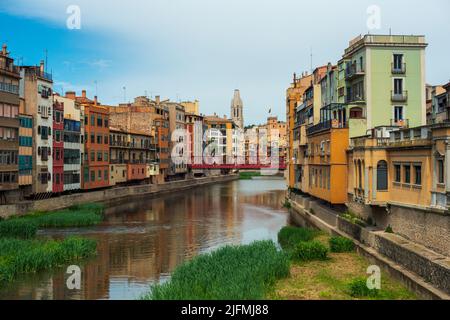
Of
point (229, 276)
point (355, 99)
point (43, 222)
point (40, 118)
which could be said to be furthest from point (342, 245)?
point (40, 118)

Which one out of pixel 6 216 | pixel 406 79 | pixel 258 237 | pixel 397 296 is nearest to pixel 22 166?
pixel 6 216

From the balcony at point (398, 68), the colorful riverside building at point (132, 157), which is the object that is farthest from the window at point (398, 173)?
the colorful riverside building at point (132, 157)

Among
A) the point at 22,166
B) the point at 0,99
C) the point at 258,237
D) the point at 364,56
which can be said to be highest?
the point at 364,56

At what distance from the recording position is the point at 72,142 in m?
66.2

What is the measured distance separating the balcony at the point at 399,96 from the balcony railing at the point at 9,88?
3549 cm

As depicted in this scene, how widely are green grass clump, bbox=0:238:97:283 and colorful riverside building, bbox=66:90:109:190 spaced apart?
112ft

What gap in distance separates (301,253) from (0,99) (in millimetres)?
32239

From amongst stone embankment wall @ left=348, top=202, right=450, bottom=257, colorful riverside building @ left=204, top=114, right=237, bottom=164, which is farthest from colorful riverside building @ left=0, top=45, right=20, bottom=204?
colorful riverside building @ left=204, top=114, right=237, bottom=164

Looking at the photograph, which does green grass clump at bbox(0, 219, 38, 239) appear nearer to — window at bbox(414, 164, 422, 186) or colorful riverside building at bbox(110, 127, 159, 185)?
window at bbox(414, 164, 422, 186)

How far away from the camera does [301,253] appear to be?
31406 mm

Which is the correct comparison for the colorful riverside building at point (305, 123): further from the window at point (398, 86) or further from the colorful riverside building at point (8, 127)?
the colorful riverside building at point (8, 127)

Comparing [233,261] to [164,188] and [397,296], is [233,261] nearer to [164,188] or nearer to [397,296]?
[397,296]

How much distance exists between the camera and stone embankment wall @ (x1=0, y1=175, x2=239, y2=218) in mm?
49638

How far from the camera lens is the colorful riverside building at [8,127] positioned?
47.9 m
